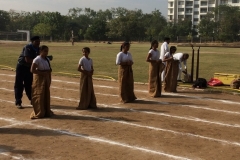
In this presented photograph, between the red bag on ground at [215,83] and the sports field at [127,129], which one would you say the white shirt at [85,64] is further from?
the red bag on ground at [215,83]

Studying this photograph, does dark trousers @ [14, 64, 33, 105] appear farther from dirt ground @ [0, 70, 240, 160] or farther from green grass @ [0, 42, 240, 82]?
green grass @ [0, 42, 240, 82]

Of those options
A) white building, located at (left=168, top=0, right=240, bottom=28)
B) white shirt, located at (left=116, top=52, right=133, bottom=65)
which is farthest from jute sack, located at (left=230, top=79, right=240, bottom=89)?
white building, located at (left=168, top=0, right=240, bottom=28)

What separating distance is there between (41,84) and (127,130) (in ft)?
7.57

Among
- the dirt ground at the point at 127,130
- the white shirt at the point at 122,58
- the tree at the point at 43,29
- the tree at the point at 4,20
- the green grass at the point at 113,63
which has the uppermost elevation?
the tree at the point at 4,20

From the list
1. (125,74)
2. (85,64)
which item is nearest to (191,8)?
(125,74)

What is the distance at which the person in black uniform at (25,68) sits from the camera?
919cm

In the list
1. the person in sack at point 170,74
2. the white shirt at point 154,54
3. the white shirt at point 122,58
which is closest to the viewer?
the white shirt at point 122,58

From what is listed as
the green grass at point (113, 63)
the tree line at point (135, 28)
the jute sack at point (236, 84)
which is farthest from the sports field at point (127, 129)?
the tree line at point (135, 28)

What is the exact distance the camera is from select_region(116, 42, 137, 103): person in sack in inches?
402

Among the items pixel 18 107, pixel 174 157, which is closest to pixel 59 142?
pixel 174 157

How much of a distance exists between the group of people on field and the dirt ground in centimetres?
29

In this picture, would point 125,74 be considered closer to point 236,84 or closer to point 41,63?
point 41,63

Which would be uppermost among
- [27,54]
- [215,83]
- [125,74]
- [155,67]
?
[27,54]

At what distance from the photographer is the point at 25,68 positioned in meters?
9.66
